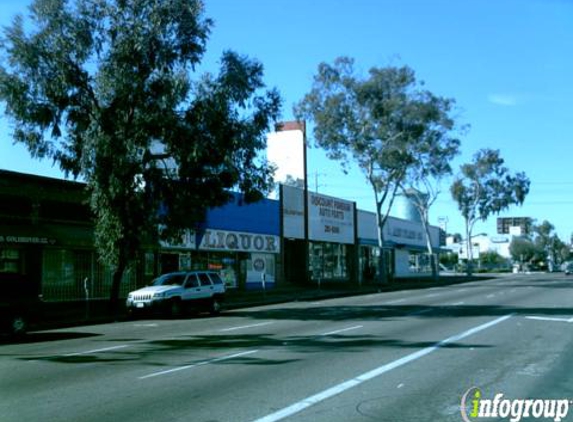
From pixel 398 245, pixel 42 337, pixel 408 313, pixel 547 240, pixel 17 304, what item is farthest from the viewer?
pixel 547 240

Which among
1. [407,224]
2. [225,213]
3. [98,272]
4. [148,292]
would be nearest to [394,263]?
[407,224]

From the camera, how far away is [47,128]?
23078mm

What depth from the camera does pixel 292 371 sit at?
11031 mm

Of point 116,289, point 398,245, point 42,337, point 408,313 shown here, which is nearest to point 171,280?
point 116,289

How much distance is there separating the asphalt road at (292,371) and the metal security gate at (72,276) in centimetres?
802

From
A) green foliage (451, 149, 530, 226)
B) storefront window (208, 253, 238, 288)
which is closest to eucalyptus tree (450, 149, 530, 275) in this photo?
green foliage (451, 149, 530, 226)

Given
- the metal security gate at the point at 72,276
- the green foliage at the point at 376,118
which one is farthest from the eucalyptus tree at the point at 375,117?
the metal security gate at the point at 72,276

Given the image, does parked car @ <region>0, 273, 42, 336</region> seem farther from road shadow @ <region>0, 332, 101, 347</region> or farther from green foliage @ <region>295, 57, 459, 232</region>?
green foliage @ <region>295, 57, 459, 232</region>

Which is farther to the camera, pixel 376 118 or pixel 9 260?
pixel 376 118

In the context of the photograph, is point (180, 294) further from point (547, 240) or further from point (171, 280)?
point (547, 240)

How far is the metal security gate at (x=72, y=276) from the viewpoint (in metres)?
27.1

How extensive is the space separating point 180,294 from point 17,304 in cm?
687

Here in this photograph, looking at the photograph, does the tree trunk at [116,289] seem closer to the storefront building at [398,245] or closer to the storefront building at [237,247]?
the storefront building at [237,247]

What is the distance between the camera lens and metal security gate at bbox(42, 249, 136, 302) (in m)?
27.1
